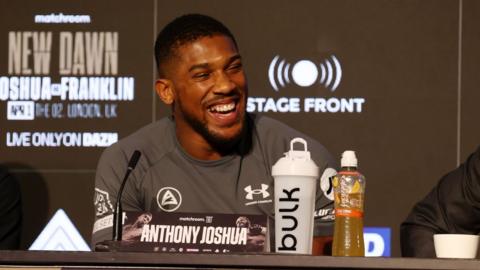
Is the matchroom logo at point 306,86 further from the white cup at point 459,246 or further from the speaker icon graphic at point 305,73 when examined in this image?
the white cup at point 459,246

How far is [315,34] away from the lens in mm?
3682

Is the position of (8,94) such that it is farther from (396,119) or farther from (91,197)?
(396,119)

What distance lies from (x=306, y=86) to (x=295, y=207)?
1.69m

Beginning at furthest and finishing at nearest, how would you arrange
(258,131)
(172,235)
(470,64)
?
(470,64) < (258,131) < (172,235)

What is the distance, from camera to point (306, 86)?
367 centimetres

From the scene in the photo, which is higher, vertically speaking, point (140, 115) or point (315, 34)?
point (315, 34)

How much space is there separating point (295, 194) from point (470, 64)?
5.90 ft

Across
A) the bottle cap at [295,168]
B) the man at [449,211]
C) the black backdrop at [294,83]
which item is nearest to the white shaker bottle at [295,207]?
the bottle cap at [295,168]

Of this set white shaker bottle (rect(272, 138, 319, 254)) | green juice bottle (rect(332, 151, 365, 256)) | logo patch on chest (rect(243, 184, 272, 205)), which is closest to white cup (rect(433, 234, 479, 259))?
green juice bottle (rect(332, 151, 365, 256))

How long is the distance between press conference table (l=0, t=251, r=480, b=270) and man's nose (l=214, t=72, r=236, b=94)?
0.94 meters

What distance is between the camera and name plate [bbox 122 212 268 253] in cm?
190

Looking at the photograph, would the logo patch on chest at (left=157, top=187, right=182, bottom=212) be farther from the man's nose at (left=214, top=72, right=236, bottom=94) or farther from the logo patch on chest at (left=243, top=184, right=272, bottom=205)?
the man's nose at (left=214, top=72, right=236, bottom=94)

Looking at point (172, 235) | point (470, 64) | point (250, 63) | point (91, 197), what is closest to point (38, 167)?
point (91, 197)

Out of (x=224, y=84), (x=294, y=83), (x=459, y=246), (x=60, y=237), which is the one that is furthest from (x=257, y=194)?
(x=60, y=237)
